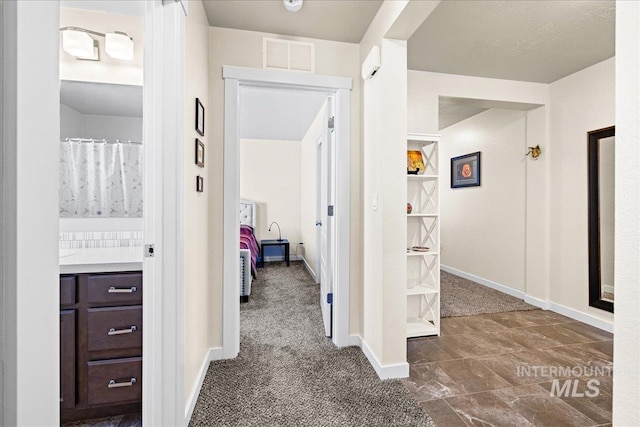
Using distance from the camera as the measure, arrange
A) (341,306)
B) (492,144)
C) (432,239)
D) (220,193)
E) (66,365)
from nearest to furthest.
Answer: (66,365)
(220,193)
(341,306)
(432,239)
(492,144)

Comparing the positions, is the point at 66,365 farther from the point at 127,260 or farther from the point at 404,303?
the point at 404,303

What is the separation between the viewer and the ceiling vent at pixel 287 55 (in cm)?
235

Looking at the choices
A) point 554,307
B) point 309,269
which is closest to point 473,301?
point 554,307

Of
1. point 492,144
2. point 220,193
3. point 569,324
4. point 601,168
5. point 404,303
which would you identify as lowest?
point 569,324

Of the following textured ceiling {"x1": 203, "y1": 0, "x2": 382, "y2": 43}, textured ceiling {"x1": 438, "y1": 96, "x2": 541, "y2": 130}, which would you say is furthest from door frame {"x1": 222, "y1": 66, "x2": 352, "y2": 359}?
textured ceiling {"x1": 438, "y1": 96, "x2": 541, "y2": 130}

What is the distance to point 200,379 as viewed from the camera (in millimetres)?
1910

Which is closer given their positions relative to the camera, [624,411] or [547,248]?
[624,411]

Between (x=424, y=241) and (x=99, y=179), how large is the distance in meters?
2.73

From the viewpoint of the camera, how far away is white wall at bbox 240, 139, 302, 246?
627 cm

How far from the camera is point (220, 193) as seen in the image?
2.28 meters

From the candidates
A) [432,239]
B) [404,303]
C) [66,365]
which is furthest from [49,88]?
[432,239]

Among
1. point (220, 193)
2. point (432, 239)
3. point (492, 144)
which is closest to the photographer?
point (220, 193)

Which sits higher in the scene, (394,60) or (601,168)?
(394,60)

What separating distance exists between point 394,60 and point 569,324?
3113 millimetres
